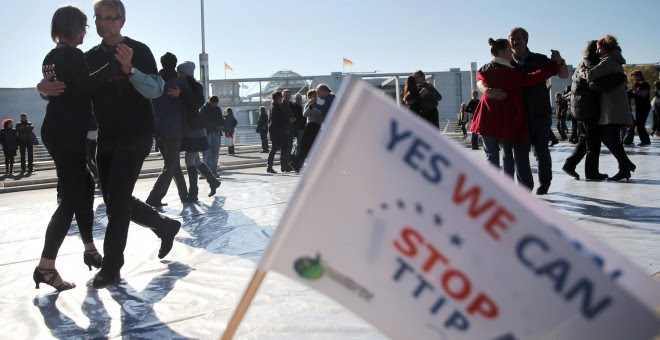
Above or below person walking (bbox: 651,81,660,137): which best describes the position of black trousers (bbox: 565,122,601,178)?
below

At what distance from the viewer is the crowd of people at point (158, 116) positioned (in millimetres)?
3439

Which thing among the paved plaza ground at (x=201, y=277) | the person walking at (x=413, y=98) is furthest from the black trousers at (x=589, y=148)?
the person walking at (x=413, y=98)

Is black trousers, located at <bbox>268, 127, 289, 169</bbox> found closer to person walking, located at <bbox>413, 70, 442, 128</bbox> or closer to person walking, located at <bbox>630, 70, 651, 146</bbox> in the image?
person walking, located at <bbox>413, 70, 442, 128</bbox>

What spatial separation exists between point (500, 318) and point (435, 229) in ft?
0.73

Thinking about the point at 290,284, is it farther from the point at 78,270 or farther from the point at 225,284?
the point at 78,270

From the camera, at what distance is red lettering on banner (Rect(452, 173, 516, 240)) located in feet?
4.20

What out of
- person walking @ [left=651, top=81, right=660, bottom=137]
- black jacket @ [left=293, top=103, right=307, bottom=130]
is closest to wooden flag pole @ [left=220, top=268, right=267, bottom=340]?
black jacket @ [left=293, top=103, right=307, bottom=130]

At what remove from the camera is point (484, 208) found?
1299 millimetres

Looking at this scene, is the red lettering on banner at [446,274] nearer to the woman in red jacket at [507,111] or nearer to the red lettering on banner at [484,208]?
the red lettering on banner at [484,208]

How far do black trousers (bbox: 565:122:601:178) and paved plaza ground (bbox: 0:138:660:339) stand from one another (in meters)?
0.59

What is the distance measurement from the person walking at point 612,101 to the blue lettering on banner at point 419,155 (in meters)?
6.04

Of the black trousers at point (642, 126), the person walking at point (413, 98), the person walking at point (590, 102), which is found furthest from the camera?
the black trousers at point (642, 126)

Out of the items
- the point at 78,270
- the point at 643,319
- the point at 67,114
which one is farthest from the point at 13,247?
the point at 643,319

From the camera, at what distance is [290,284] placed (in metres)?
3.37
